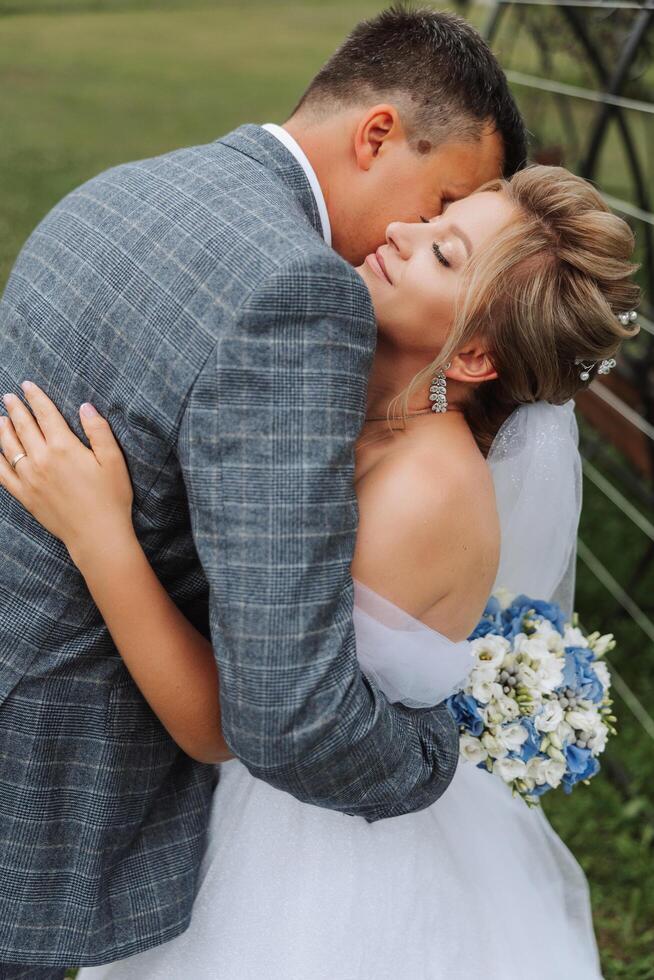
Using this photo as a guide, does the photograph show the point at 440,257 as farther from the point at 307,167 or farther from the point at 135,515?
the point at 135,515

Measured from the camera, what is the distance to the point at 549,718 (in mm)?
2160

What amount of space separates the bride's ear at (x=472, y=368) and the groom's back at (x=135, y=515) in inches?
16.5

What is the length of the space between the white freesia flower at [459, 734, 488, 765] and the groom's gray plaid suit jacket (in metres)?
0.22

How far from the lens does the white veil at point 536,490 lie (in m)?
2.23

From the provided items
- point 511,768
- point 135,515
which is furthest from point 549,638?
point 135,515

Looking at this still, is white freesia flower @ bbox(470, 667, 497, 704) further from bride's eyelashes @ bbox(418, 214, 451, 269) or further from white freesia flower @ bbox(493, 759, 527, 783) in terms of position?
bride's eyelashes @ bbox(418, 214, 451, 269)

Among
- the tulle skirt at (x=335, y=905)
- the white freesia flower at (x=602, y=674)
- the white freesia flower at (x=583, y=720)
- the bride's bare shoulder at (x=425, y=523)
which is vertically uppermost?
the bride's bare shoulder at (x=425, y=523)

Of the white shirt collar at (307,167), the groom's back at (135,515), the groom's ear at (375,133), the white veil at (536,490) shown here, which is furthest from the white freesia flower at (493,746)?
the groom's ear at (375,133)

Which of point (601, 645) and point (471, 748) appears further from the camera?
point (601, 645)

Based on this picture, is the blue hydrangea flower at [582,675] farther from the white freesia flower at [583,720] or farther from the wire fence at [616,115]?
the wire fence at [616,115]

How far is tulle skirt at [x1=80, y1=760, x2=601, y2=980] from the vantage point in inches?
78.6

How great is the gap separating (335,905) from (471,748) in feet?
1.35

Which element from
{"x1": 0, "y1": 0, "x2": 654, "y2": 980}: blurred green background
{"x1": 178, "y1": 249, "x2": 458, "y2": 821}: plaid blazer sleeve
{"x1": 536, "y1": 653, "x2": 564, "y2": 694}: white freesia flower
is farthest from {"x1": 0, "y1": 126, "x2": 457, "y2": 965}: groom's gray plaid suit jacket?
{"x1": 0, "y1": 0, "x2": 654, "y2": 980}: blurred green background

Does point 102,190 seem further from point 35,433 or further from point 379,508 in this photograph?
point 379,508
